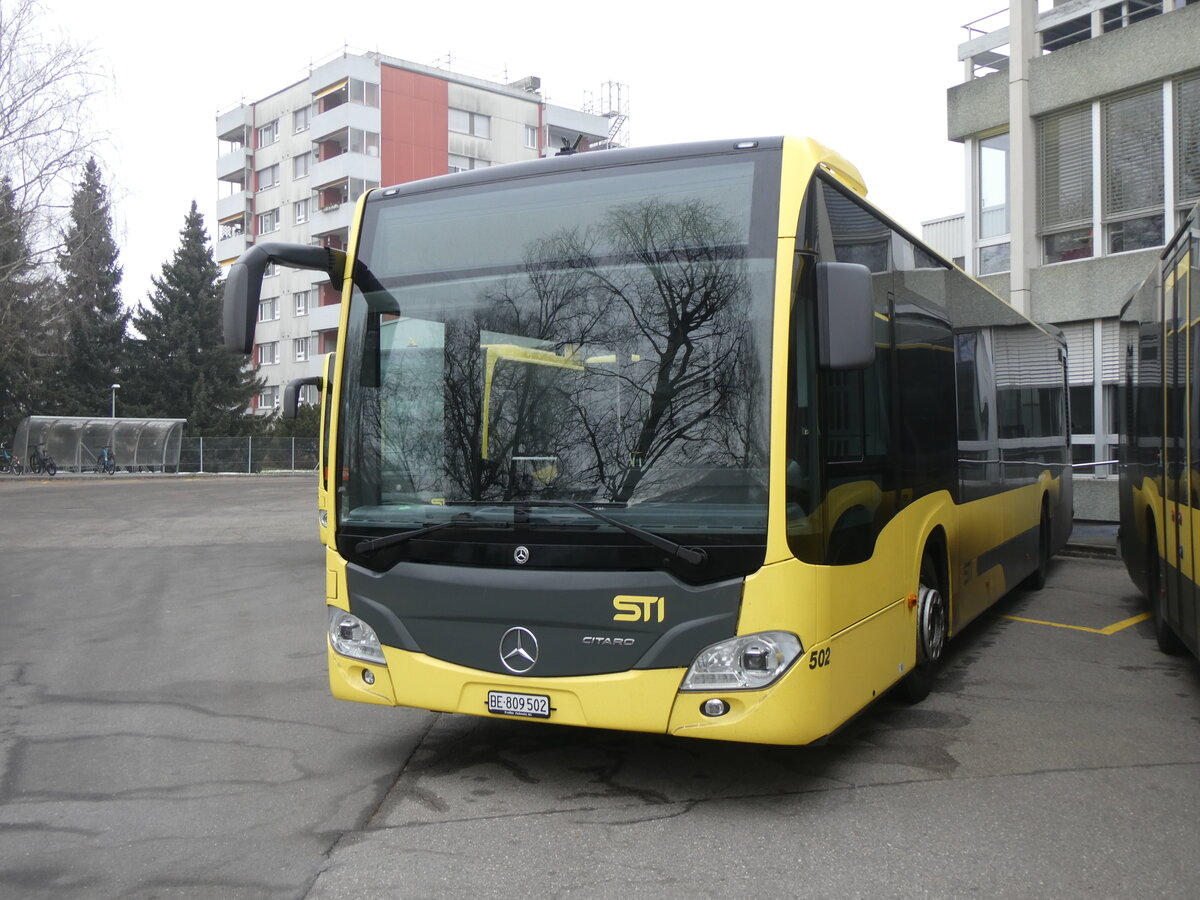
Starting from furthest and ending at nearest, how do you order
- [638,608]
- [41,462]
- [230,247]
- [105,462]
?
[230,247] < [105,462] < [41,462] < [638,608]

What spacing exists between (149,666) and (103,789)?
11.5ft

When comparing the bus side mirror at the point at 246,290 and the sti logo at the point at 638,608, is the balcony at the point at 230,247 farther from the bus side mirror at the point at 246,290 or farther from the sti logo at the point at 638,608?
the sti logo at the point at 638,608

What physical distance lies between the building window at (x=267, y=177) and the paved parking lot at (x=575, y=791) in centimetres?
6571

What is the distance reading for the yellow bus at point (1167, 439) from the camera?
267 inches

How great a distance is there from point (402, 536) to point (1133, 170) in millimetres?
17129

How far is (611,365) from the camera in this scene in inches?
200

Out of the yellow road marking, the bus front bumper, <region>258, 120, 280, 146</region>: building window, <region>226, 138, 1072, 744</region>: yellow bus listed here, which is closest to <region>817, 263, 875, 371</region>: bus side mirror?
<region>226, 138, 1072, 744</region>: yellow bus

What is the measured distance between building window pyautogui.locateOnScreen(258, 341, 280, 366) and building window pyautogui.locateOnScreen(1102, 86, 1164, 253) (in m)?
59.6

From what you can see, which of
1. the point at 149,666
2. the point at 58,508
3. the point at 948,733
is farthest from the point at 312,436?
the point at 948,733

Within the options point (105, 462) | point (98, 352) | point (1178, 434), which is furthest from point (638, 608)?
point (98, 352)

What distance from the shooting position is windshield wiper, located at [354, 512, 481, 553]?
528 cm

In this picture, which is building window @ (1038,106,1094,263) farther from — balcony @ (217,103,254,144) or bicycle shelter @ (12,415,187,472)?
balcony @ (217,103,254,144)

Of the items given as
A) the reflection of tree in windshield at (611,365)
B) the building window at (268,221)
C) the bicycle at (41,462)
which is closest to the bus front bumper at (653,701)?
the reflection of tree in windshield at (611,365)

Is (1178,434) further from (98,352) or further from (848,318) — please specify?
(98,352)
